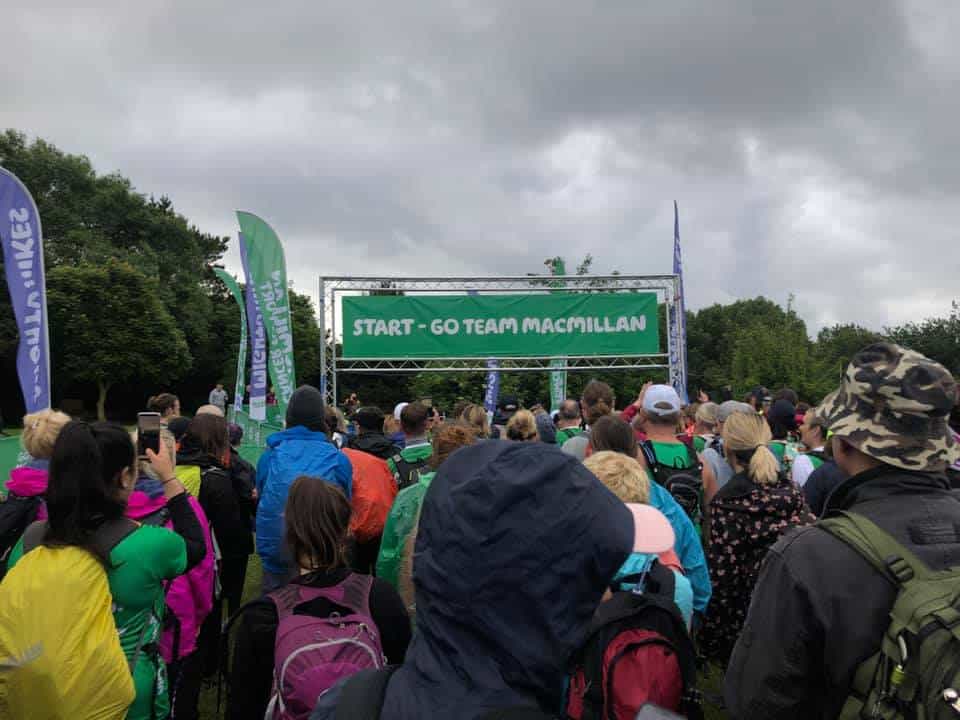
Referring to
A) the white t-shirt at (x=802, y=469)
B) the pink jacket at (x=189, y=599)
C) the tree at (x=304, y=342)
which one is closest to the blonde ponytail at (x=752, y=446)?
the white t-shirt at (x=802, y=469)

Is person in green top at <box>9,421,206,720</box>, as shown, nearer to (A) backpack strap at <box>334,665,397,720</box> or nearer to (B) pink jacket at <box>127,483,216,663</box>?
(B) pink jacket at <box>127,483,216,663</box>

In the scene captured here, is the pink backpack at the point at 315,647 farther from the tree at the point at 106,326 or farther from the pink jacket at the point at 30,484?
the tree at the point at 106,326

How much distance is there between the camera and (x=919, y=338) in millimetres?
36906

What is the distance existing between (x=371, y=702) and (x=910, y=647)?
116 centimetres

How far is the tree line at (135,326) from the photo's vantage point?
3244cm

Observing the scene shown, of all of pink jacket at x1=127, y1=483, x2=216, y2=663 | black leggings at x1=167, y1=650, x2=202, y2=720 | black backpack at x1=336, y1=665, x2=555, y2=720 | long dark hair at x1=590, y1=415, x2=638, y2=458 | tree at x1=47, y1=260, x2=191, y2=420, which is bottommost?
black leggings at x1=167, y1=650, x2=202, y2=720

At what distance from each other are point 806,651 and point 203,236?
188 feet

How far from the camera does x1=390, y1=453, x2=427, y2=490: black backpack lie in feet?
15.2

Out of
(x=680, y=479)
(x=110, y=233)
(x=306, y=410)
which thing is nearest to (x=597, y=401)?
(x=680, y=479)

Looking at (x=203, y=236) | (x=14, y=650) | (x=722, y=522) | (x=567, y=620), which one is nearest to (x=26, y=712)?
(x=14, y=650)

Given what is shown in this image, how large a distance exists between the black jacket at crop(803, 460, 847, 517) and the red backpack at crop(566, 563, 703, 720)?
7.16 ft

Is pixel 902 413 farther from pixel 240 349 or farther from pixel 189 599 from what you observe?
pixel 240 349

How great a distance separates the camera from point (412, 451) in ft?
15.9

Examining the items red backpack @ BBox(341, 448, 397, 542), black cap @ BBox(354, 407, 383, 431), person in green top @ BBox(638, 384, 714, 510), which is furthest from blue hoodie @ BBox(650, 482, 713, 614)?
black cap @ BBox(354, 407, 383, 431)
